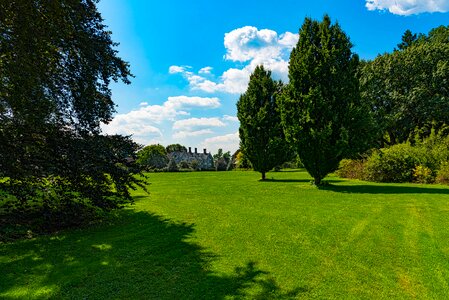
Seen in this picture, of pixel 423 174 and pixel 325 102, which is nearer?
pixel 325 102

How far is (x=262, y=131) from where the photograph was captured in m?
25.4

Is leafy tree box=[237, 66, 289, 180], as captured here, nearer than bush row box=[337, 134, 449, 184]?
No

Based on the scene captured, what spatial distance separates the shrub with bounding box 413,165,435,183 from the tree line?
380cm

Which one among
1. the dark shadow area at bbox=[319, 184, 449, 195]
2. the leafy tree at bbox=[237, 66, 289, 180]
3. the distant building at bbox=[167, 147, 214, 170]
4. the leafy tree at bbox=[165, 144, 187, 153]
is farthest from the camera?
the leafy tree at bbox=[165, 144, 187, 153]

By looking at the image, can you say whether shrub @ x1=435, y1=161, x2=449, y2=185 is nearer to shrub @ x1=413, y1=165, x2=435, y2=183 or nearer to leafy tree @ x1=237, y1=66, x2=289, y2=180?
shrub @ x1=413, y1=165, x2=435, y2=183

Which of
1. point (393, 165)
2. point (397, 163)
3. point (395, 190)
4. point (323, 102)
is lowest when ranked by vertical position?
point (395, 190)

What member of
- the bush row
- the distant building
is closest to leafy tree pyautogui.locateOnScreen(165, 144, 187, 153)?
the distant building

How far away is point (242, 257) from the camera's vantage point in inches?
250

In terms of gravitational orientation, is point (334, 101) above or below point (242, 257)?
above

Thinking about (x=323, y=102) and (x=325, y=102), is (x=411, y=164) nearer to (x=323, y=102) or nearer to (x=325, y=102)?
(x=325, y=102)

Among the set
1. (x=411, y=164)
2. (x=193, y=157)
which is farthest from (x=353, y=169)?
(x=193, y=157)

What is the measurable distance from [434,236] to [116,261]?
26.5ft

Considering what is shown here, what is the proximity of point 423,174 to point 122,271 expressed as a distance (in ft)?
74.6

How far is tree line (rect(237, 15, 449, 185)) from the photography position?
58.5ft
